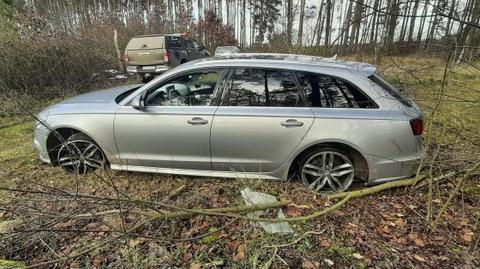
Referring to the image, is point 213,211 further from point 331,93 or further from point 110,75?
point 110,75

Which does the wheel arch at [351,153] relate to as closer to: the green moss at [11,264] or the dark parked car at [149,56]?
the green moss at [11,264]

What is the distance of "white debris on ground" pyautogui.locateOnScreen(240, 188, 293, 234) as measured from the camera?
3.22 meters

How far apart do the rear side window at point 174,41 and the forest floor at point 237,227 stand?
9.29 m

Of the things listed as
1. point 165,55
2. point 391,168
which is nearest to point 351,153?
point 391,168

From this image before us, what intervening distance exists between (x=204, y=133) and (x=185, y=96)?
1.76 ft

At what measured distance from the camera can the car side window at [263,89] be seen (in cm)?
379

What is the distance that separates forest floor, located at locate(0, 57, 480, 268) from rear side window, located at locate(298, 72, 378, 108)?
755 millimetres

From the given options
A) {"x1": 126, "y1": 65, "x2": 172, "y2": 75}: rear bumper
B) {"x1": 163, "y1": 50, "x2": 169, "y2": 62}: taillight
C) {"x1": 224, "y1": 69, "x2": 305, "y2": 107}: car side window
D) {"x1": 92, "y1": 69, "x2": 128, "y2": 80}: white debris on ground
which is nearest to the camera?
{"x1": 224, "y1": 69, "x2": 305, "y2": 107}: car side window

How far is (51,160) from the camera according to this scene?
4.47m

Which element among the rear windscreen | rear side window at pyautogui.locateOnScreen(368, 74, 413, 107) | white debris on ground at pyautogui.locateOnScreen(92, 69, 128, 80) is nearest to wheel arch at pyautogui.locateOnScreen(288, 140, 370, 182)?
rear side window at pyautogui.locateOnScreen(368, 74, 413, 107)

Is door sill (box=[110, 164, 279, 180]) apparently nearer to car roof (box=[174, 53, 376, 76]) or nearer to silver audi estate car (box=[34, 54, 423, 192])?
silver audi estate car (box=[34, 54, 423, 192])

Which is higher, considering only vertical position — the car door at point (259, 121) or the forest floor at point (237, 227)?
the car door at point (259, 121)

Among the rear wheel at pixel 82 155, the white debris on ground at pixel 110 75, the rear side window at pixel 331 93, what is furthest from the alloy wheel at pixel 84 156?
the white debris on ground at pixel 110 75

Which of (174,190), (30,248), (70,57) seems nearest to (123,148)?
(174,190)
